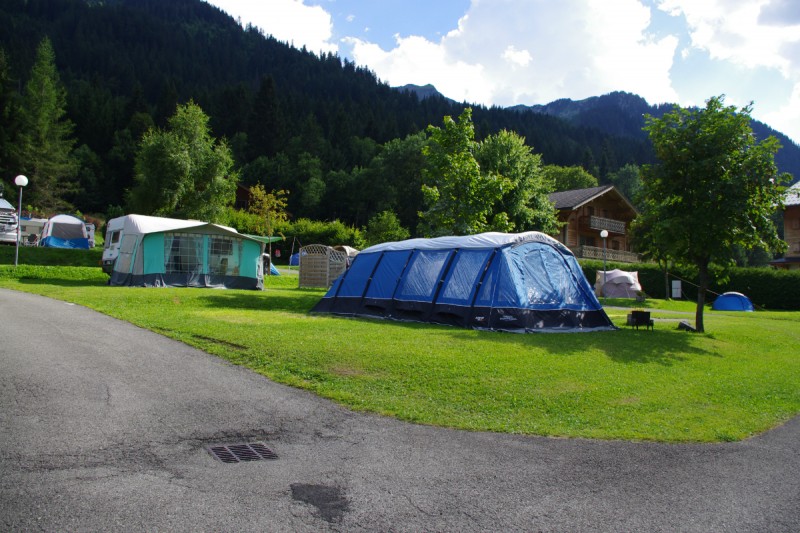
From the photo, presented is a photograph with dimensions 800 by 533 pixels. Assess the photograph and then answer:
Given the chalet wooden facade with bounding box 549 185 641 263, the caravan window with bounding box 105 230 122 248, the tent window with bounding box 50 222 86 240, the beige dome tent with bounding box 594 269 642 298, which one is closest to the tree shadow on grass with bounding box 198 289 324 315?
the caravan window with bounding box 105 230 122 248

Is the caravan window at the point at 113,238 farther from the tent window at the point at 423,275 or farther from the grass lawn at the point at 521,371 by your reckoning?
the tent window at the point at 423,275

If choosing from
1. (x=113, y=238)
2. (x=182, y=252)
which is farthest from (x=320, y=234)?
(x=182, y=252)

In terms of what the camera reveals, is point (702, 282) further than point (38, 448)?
Yes

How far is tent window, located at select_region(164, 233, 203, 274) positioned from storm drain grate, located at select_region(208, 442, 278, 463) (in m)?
17.2

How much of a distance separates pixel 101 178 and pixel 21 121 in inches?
544

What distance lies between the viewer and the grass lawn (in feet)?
21.2

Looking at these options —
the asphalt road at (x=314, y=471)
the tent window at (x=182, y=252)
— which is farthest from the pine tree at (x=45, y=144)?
the asphalt road at (x=314, y=471)

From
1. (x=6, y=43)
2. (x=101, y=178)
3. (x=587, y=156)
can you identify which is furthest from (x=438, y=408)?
(x=6, y=43)

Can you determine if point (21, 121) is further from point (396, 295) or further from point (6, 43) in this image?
point (6, 43)

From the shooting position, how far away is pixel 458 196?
21.3 m

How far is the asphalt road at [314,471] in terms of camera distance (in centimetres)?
358

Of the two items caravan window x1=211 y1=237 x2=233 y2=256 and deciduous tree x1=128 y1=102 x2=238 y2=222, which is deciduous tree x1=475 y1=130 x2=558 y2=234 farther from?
deciduous tree x1=128 y1=102 x2=238 y2=222

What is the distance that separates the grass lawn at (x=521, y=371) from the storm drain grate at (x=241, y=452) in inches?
67.1

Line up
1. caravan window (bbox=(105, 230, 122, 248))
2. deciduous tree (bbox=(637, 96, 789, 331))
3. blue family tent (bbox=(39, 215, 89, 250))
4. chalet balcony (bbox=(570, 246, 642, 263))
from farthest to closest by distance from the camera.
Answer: chalet balcony (bbox=(570, 246, 642, 263)) → blue family tent (bbox=(39, 215, 89, 250)) → caravan window (bbox=(105, 230, 122, 248)) → deciduous tree (bbox=(637, 96, 789, 331))
